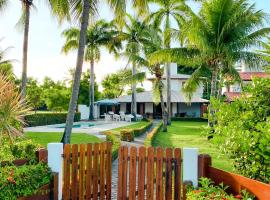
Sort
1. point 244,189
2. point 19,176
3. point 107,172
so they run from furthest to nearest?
point 107,172 < point 19,176 < point 244,189

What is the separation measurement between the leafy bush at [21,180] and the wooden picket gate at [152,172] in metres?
1.48

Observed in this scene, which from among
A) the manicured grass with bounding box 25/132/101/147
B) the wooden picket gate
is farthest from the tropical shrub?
the manicured grass with bounding box 25/132/101/147

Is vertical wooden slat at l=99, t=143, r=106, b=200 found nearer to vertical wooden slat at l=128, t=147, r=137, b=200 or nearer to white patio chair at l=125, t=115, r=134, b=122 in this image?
vertical wooden slat at l=128, t=147, r=137, b=200

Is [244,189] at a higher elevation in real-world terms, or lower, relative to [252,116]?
lower

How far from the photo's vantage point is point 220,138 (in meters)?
5.14

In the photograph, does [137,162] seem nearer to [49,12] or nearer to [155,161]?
[155,161]

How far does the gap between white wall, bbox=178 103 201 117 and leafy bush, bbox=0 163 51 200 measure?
41113 millimetres

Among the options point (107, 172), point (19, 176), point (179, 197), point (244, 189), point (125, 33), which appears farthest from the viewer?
point (125, 33)

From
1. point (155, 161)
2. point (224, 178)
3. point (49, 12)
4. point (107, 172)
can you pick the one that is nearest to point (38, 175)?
point (107, 172)

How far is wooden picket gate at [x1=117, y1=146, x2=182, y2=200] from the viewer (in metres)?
6.18

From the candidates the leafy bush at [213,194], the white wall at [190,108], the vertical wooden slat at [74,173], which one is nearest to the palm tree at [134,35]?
the white wall at [190,108]

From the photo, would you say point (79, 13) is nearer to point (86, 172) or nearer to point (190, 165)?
point (86, 172)

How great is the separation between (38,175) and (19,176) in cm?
46

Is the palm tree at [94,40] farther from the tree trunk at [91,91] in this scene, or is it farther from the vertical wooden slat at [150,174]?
the vertical wooden slat at [150,174]
